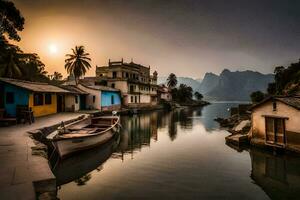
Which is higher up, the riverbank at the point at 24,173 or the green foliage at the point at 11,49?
the green foliage at the point at 11,49

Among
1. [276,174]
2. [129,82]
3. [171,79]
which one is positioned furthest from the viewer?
[171,79]

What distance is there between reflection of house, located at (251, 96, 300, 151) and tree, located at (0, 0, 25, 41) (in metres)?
31.8

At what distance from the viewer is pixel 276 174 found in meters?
11.4

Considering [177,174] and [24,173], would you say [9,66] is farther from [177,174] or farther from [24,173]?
[177,174]

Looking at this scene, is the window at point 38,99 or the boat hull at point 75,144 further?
the window at point 38,99

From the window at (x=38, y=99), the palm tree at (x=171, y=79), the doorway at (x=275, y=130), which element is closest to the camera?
the doorway at (x=275, y=130)

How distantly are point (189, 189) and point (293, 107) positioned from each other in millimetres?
8769

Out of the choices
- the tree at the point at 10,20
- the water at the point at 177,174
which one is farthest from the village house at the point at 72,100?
the water at the point at 177,174

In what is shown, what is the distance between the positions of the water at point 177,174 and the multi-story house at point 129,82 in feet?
110

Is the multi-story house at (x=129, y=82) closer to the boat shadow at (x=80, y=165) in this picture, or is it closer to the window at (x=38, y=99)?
the window at (x=38, y=99)

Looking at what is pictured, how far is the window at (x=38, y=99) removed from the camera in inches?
922

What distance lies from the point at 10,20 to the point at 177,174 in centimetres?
3135

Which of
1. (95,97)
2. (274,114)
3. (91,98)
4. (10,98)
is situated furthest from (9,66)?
(274,114)

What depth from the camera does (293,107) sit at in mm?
13008
